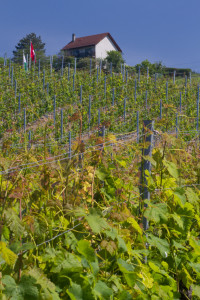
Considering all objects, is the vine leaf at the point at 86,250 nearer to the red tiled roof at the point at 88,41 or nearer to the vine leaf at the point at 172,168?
the vine leaf at the point at 172,168

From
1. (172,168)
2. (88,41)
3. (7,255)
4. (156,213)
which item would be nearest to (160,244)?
(156,213)

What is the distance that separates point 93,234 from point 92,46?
164 feet

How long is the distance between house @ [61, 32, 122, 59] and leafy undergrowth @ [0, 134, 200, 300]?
4711 centimetres

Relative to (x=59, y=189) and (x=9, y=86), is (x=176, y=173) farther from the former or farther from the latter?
(x=9, y=86)

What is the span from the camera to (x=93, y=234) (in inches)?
79.3

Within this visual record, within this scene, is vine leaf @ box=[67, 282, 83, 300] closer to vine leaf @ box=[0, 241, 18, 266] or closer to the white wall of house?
vine leaf @ box=[0, 241, 18, 266]

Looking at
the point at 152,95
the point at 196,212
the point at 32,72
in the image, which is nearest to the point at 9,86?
the point at 32,72

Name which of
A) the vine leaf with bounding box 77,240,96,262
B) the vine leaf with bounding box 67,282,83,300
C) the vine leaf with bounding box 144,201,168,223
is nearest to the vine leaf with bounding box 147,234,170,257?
the vine leaf with bounding box 144,201,168,223

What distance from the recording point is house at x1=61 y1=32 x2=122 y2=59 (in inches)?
1962

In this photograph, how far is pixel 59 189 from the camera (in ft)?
7.14

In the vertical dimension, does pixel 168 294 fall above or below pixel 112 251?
below

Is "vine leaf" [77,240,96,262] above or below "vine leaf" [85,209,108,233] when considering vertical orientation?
below

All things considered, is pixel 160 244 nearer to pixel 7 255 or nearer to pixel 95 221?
pixel 95 221

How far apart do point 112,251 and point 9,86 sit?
61.0 ft
